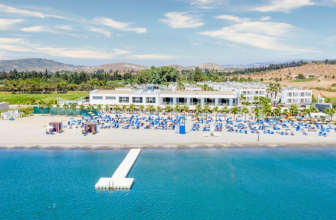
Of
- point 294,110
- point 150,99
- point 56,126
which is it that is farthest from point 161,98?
point 294,110

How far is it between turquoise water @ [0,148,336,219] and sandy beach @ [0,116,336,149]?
1767 millimetres

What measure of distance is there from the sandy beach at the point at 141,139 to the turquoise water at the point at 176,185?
69.5 inches

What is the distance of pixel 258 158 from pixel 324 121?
Answer: 21796 millimetres

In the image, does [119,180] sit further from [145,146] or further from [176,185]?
[145,146]

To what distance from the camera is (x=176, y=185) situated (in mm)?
22281

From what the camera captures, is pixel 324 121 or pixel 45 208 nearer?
pixel 45 208

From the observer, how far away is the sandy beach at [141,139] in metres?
31.2

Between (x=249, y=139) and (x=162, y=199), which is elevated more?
(x=249, y=139)

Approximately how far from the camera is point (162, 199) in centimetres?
2031

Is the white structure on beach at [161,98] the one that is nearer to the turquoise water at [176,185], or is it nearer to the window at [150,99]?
the window at [150,99]

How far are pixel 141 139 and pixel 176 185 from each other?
11820 millimetres

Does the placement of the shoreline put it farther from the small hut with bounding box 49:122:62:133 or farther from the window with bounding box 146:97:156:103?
the window with bounding box 146:97:156:103

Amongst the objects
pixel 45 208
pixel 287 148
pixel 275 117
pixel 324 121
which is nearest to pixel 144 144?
pixel 45 208

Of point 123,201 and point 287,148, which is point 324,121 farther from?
point 123,201
